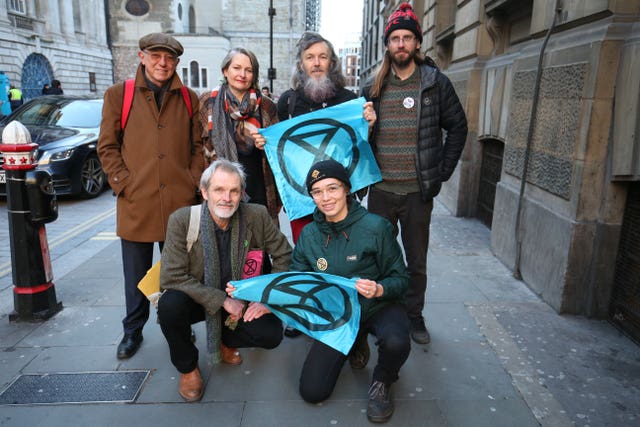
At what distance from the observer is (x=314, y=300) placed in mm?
2766

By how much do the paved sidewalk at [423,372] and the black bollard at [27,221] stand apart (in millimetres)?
182

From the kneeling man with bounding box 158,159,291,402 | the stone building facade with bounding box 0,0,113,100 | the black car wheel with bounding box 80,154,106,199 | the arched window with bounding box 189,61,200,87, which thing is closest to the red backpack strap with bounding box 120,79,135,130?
the kneeling man with bounding box 158,159,291,402

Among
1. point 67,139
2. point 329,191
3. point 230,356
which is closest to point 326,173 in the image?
point 329,191

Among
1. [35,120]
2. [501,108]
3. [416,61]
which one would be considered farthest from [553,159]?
[35,120]

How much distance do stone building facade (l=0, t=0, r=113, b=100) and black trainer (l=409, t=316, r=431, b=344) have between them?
26376mm

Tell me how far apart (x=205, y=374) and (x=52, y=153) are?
679 cm

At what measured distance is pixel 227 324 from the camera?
2.97 metres

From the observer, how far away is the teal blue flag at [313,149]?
338 cm

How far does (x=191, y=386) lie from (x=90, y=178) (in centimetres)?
737

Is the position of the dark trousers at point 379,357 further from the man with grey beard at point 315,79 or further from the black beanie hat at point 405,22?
the black beanie hat at point 405,22

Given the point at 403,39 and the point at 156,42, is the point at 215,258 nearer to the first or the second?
the point at 156,42

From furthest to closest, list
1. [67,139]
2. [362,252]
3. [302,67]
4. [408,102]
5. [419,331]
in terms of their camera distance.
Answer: [67,139] < [419,331] < [302,67] < [408,102] < [362,252]

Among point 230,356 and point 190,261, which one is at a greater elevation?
point 190,261

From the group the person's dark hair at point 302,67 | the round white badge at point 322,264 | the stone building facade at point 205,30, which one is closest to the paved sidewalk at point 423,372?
the round white badge at point 322,264
